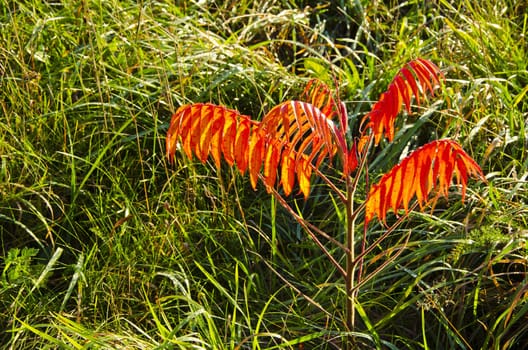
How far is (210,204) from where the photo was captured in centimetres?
354

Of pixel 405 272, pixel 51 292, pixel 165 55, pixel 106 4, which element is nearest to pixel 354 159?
pixel 405 272

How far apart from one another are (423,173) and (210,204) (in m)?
1.30

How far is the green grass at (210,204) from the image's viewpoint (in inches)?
119

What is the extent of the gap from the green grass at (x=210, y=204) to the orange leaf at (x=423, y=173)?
0.38m

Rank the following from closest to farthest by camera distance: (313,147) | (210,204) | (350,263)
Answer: (313,147), (350,263), (210,204)

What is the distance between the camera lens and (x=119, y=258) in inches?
127

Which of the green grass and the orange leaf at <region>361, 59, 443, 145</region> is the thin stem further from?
the orange leaf at <region>361, 59, 443, 145</region>

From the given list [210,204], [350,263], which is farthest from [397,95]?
[210,204]

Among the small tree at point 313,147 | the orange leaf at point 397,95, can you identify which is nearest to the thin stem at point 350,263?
the small tree at point 313,147

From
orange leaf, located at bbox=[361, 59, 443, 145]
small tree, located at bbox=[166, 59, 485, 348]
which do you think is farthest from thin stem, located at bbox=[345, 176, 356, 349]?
orange leaf, located at bbox=[361, 59, 443, 145]

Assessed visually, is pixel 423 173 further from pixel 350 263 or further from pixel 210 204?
pixel 210 204

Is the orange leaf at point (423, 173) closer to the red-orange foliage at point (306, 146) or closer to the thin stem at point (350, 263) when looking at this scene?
the red-orange foliage at point (306, 146)

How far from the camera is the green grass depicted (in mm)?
A: 3031

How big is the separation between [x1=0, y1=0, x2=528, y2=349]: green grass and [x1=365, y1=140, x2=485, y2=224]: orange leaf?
0.38 m
